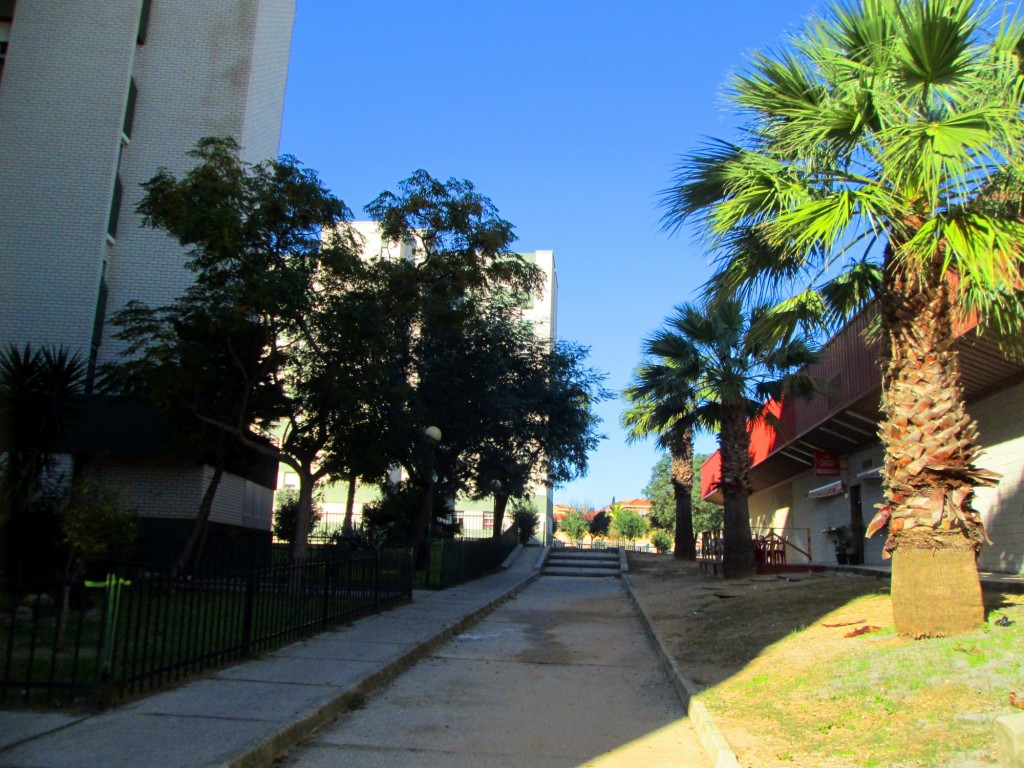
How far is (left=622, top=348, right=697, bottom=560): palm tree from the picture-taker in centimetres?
2158

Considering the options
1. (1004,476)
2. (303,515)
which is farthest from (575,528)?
(1004,476)

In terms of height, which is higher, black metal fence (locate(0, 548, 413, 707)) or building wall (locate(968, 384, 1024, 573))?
building wall (locate(968, 384, 1024, 573))

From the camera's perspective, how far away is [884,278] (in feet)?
31.6

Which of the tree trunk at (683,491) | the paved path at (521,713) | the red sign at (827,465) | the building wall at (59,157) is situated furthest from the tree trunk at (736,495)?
the building wall at (59,157)

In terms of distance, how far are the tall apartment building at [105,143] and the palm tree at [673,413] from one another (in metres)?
11.3

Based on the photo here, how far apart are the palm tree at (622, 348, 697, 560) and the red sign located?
3842 mm

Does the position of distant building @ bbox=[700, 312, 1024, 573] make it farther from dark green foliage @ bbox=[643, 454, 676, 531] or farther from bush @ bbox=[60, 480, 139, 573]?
dark green foliage @ bbox=[643, 454, 676, 531]

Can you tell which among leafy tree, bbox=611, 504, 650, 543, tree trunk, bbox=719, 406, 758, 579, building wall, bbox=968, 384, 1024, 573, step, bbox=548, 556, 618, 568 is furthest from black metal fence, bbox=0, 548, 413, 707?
leafy tree, bbox=611, 504, 650, 543

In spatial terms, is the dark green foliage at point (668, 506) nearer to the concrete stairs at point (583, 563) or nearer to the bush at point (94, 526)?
the concrete stairs at point (583, 563)

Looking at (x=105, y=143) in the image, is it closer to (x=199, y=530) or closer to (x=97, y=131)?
(x=97, y=131)

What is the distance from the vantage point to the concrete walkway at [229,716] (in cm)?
541

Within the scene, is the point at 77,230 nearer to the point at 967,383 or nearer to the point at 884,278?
the point at 884,278

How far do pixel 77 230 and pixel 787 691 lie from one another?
700 inches

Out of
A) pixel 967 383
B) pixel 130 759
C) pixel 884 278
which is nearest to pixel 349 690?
pixel 130 759
